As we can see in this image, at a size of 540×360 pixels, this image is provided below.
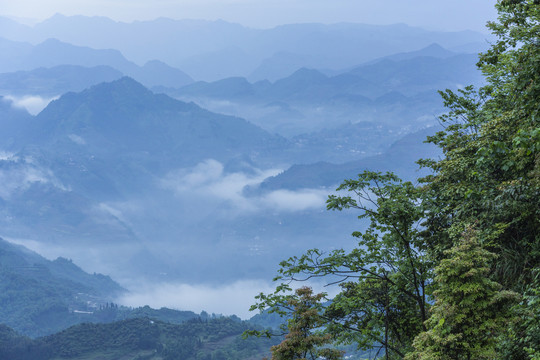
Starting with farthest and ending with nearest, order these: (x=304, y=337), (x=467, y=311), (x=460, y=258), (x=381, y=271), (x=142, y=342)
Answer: (x=142, y=342) < (x=381, y=271) < (x=304, y=337) < (x=460, y=258) < (x=467, y=311)

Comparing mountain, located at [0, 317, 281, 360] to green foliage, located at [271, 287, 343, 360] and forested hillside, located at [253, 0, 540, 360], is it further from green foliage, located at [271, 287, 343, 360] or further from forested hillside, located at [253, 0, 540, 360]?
green foliage, located at [271, 287, 343, 360]

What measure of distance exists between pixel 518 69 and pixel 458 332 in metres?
8.76

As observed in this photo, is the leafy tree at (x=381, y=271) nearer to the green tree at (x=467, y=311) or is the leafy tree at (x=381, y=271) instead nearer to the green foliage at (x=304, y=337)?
the green foliage at (x=304, y=337)

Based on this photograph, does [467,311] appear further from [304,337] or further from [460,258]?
[304,337]

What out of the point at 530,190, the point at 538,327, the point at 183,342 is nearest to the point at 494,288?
the point at 538,327

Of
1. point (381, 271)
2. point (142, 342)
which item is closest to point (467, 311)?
point (381, 271)

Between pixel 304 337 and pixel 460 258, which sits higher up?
pixel 460 258

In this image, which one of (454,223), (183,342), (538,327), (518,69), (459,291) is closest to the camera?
(538,327)

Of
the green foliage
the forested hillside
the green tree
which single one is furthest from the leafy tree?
the green tree

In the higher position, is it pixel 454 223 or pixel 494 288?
pixel 454 223

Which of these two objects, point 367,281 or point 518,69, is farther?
point 367,281

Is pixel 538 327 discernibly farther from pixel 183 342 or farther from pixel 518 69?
pixel 183 342

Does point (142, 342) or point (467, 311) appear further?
point (142, 342)

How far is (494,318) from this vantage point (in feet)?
34.8
